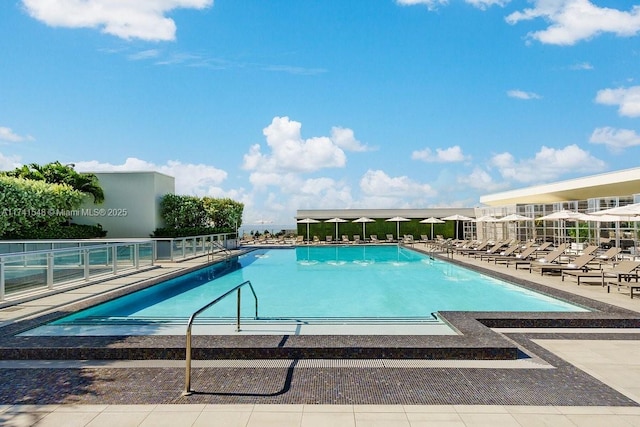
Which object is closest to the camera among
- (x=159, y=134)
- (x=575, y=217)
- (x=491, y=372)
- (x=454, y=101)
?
(x=491, y=372)

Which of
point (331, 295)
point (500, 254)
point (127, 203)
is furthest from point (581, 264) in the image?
point (127, 203)

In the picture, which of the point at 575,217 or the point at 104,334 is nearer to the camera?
the point at 104,334

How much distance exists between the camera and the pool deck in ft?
11.6

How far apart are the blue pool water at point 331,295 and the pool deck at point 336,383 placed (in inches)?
91.3

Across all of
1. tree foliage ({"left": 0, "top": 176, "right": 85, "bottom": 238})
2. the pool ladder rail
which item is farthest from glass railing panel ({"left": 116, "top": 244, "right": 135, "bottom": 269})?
tree foliage ({"left": 0, "top": 176, "right": 85, "bottom": 238})

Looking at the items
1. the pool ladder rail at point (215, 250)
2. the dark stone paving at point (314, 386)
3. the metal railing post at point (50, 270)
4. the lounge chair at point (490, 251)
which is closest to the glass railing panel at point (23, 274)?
the metal railing post at point (50, 270)

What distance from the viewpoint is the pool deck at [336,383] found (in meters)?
3.52

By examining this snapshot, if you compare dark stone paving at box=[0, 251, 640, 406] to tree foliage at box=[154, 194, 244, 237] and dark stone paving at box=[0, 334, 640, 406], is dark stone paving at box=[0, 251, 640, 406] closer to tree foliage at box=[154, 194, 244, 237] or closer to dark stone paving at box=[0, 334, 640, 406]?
dark stone paving at box=[0, 334, 640, 406]

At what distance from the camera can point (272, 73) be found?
18.2 m

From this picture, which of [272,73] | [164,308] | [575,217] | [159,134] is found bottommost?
[164,308]

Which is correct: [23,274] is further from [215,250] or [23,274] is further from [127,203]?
[127,203]

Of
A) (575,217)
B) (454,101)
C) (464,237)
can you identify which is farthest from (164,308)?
(464,237)

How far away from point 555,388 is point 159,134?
2240 cm

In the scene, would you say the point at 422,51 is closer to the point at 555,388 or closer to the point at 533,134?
the point at 533,134
